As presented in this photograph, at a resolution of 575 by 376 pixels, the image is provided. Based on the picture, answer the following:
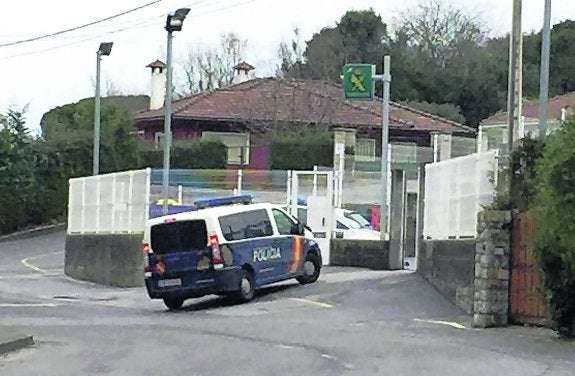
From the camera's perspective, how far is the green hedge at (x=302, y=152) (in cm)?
5038

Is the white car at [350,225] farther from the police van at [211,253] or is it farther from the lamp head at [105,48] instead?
the lamp head at [105,48]

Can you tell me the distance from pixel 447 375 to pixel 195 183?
2369 centimetres

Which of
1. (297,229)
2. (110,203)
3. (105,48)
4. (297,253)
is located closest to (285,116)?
(105,48)

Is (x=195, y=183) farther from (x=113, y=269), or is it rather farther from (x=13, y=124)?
(x=13, y=124)

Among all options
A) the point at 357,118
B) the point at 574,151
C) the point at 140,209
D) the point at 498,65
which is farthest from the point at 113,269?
the point at 498,65

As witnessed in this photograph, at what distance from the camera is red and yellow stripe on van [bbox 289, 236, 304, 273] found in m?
24.6

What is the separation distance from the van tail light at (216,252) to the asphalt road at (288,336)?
0.88 metres

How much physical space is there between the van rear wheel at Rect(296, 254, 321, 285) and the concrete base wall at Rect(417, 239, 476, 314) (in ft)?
8.75

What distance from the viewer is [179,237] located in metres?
22.5

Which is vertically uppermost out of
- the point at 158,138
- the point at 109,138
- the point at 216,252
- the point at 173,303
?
the point at 158,138

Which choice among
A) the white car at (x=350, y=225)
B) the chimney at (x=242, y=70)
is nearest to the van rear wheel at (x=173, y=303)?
the white car at (x=350, y=225)

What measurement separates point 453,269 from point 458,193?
144cm

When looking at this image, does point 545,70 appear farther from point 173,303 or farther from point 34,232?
point 34,232

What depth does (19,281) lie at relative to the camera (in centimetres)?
3269
